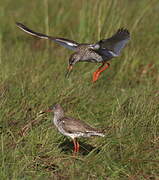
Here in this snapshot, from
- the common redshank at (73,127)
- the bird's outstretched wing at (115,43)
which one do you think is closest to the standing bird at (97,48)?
the bird's outstretched wing at (115,43)

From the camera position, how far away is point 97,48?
6.73 metres

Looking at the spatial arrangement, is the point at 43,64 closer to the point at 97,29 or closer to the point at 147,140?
the point at 97,29

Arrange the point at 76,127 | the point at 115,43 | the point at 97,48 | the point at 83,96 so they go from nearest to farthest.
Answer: the point at 76,127 → the point at 97,48 → the point at 115,43 → the point at 83,96

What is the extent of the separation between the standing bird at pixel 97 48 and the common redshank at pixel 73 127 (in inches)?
41.4

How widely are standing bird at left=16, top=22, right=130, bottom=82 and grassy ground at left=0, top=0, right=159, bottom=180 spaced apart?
1.02 ft

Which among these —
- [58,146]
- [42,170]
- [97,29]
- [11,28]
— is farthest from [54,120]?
[11,28]

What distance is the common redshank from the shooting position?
5.88 m

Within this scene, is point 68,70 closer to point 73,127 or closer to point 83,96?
point 83,96

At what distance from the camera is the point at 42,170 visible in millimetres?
5645

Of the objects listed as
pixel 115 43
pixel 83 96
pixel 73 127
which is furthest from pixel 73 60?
pixel 73 127

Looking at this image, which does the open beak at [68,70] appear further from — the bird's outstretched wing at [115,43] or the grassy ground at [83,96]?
the bird's outstretched wing at [115,43]

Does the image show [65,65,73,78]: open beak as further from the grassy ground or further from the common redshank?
the common redshank

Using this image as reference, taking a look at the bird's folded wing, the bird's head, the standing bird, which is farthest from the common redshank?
the bird's head

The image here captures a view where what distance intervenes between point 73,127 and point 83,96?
1476mm
